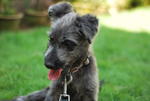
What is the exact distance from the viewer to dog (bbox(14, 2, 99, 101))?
13.1 ft

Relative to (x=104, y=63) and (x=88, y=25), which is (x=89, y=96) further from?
(x=104, y=63)

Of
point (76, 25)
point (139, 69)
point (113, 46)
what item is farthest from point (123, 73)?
point (76, 25)

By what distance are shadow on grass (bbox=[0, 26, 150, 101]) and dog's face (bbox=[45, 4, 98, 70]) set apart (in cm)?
166

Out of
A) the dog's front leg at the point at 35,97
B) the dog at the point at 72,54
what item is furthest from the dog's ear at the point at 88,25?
the dog's front leg at the point at 35,97

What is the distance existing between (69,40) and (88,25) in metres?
0.31

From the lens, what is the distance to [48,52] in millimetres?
3984

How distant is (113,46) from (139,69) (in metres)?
1.55

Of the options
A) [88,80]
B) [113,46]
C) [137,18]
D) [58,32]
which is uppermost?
[137,18]

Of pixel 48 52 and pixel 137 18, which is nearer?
pixel 48 52

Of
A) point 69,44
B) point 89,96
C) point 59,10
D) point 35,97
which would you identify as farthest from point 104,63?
point 69,44

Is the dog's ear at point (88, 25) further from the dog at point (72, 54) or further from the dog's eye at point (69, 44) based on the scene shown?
the dog's eye at point (69, 44)

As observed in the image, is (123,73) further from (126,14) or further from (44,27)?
(126,14)

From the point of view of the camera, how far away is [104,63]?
7.48 m

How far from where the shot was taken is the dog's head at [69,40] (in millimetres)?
3984
